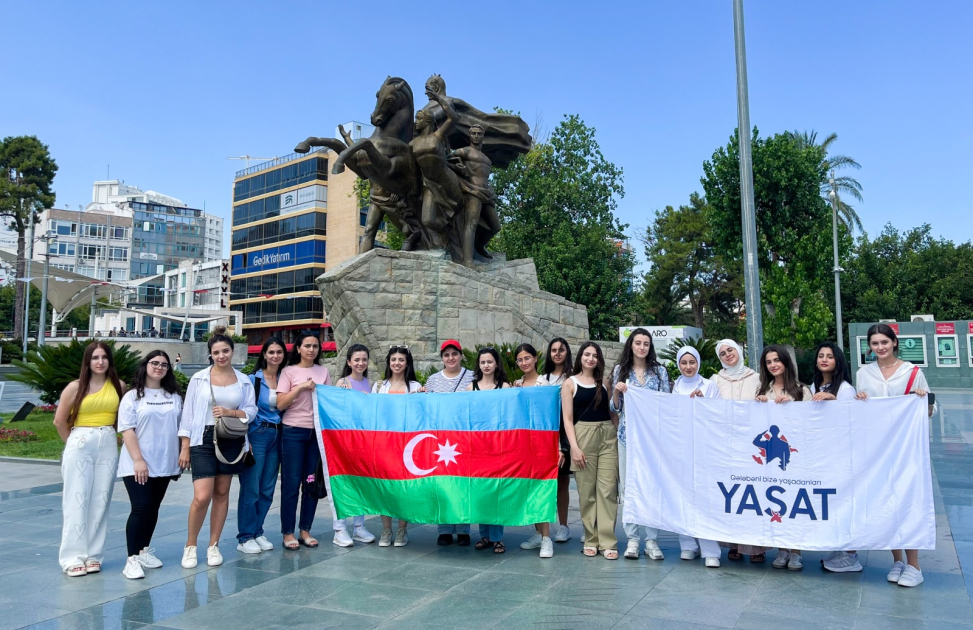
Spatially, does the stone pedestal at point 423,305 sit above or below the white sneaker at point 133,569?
above

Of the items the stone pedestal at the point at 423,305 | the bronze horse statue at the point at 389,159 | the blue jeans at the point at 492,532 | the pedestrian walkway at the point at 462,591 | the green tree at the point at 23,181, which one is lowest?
the pedestrian walkway at the point at 462,591

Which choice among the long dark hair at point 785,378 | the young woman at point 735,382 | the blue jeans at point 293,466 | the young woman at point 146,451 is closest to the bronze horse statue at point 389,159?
the blue jeans at point 293,466

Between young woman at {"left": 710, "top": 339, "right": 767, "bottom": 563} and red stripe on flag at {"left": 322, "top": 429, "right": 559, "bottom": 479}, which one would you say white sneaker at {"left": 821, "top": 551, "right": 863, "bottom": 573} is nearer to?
young woman at {"left": 710, "top": 339, "right": 767, "bottom": 563}

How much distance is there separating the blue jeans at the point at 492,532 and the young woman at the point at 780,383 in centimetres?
202

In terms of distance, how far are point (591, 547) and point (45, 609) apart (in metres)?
3.62

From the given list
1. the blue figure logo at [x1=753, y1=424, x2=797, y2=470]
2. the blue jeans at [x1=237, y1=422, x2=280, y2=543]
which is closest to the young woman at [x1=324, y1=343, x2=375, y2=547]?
the blue jeans at [x1=237, y1=422, x2=280, y2=543]

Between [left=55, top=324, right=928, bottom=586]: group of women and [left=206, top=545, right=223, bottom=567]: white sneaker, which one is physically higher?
[left=55, top=324, right=928, bottom=586]: group of women

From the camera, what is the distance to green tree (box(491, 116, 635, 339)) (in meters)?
30.5

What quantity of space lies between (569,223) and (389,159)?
19.1 metres

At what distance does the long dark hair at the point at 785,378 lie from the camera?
5.39 meters

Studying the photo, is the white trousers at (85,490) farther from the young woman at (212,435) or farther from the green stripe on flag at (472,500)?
the green stripe on flag at (472,500)

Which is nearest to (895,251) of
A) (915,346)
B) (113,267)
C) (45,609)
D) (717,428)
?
(915,346)

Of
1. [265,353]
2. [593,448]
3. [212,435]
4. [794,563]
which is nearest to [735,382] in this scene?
[593,448]

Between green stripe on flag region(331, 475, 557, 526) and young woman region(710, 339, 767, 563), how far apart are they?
4.63ft
